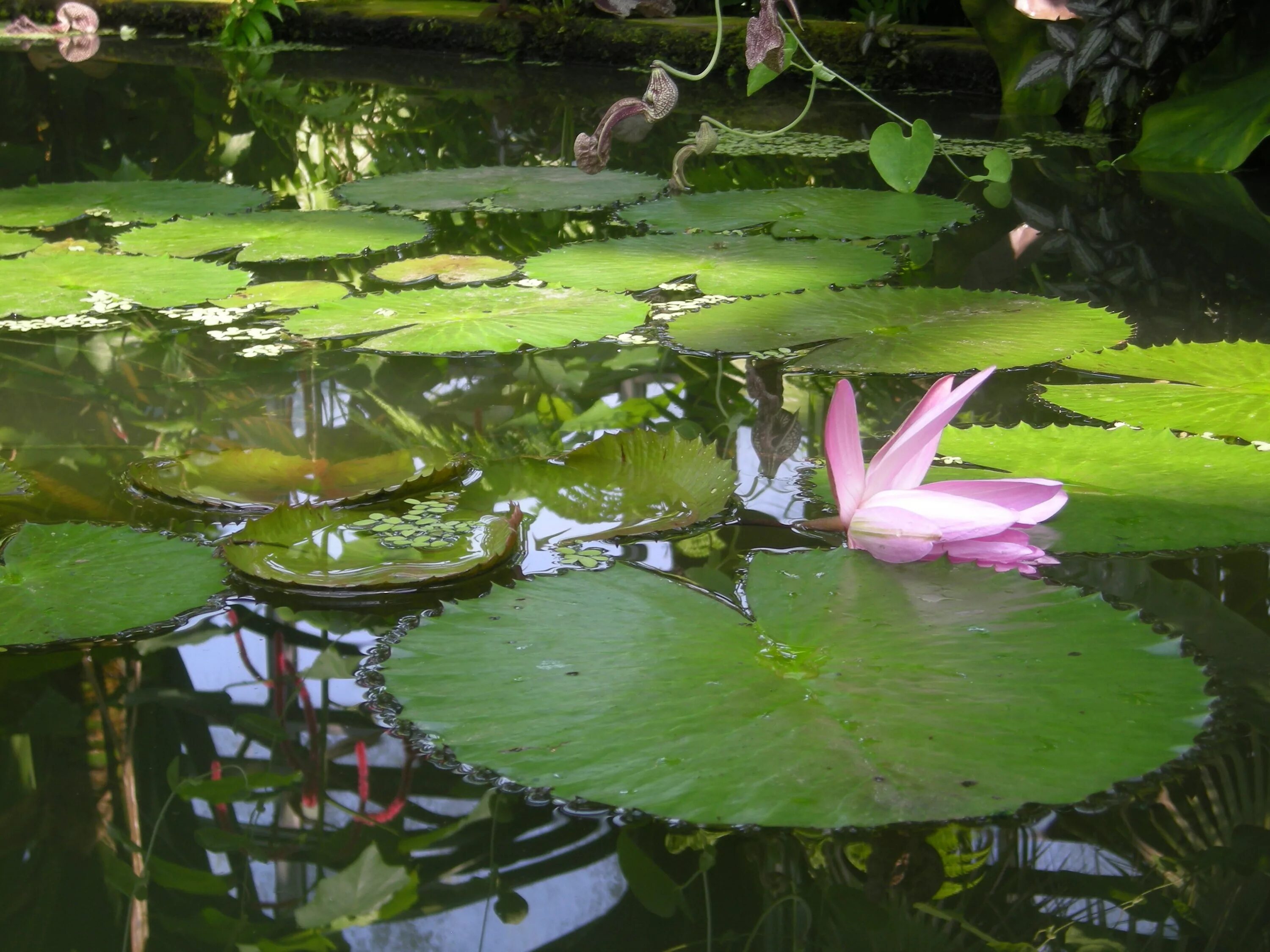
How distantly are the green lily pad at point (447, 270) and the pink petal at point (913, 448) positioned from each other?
1210 millimetres

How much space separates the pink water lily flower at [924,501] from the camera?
1.00m

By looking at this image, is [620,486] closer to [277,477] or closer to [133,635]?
[277,477]

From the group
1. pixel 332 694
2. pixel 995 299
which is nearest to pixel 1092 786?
pixel 332 694

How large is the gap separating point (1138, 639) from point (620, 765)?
1.36 feet

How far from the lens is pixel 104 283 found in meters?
2.09

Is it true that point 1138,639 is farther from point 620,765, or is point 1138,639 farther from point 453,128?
point 453,128

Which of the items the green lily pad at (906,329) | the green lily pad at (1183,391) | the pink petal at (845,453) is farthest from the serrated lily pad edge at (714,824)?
the green lily pad at (906,329)

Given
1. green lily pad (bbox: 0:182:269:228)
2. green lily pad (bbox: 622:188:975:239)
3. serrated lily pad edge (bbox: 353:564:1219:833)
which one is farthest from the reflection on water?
A: green lily pad (bbox: 0:182:269:228)

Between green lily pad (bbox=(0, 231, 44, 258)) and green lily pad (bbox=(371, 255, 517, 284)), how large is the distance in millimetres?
748

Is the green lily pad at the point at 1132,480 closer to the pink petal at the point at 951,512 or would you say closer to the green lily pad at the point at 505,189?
the pink petal at the point at 951,512

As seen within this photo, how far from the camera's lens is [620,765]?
0.76 metres

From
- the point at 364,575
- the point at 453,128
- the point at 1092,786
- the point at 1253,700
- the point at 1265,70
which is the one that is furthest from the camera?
the point at 453,128

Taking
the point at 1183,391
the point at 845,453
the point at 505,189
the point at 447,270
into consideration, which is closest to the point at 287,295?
the point at 447,270

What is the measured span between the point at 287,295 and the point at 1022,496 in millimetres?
1410
